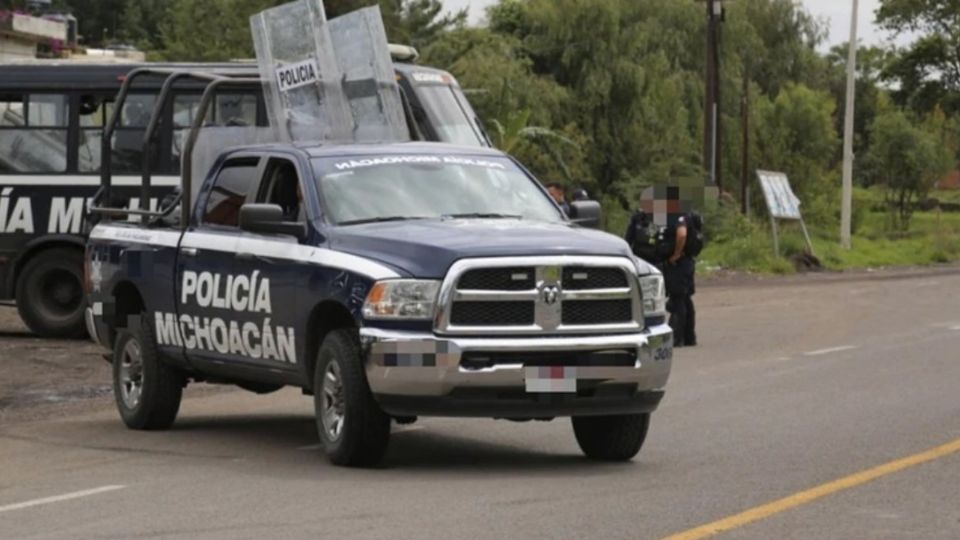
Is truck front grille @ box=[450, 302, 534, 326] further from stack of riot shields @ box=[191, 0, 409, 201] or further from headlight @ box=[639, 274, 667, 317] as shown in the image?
stack of riot shields @ box=[191, 0, 409, 201]

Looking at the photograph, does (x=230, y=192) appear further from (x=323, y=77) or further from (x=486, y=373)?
(x=486, y=373)

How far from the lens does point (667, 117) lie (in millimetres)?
56219

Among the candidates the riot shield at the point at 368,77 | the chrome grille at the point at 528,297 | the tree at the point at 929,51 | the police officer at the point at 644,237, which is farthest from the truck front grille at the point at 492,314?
the tree at the point at 929,51

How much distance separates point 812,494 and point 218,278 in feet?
14.8

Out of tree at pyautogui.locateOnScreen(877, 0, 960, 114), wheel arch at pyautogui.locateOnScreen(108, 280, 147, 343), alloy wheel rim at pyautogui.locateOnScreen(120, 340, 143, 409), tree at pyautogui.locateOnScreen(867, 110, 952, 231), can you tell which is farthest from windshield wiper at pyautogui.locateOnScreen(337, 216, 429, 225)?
tree at pyautogui.locateOnScreen(877, 0, 960, 114)

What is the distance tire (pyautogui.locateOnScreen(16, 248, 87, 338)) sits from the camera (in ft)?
77.2

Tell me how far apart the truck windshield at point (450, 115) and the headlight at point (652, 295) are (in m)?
11.3

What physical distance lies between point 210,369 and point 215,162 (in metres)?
1.45

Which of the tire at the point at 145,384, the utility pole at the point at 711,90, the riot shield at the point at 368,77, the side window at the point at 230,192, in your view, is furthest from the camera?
the utility pole at the point at 711,90

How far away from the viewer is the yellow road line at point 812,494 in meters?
9.30

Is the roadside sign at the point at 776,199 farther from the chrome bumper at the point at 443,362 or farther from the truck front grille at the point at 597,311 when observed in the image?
the chrome bumper at the point at 443,362

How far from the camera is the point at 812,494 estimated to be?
34.4 feet

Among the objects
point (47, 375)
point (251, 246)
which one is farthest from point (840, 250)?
point (251, 246)

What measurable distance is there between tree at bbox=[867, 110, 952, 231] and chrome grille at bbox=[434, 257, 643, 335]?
5764 cm
